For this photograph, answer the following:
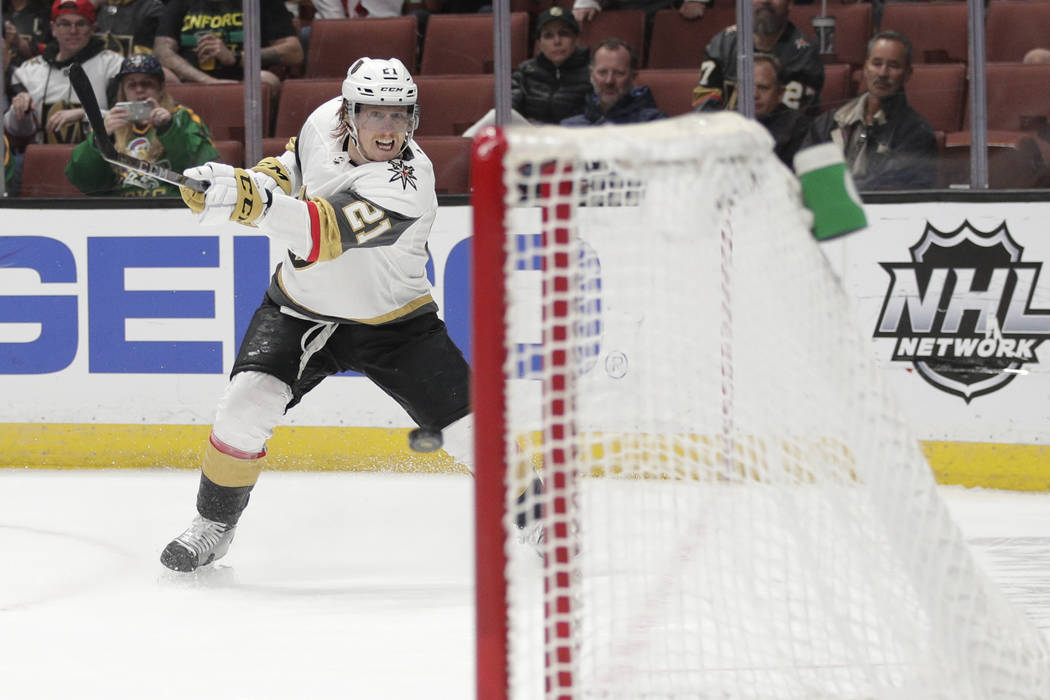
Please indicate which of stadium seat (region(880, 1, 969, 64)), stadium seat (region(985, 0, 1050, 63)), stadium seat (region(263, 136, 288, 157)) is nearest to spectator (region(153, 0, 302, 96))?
stadium seat (region(263, 136, 288, 157))

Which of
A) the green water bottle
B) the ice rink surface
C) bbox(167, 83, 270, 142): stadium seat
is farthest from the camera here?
bbox(167, 83, 270, 142): stadium seat

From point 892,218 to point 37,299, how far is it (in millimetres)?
2853

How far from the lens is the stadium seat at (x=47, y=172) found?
4.61 m

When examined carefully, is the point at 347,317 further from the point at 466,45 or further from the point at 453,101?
the point at 466,45

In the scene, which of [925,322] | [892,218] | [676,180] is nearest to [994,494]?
[925,322]

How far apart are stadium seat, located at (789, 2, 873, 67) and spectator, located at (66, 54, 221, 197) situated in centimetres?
200

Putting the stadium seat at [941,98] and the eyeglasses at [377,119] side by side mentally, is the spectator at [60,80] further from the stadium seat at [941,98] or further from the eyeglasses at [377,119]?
the stadium seat at [941,98]

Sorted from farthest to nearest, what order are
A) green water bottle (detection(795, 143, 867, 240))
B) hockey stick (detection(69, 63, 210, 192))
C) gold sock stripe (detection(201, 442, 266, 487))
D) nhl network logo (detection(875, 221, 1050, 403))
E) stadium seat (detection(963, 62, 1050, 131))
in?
1. stadium seat (detection(963, 62, 1050, 131))
2. nhl network logo (detection(875, 221, 1050, 403))
3. gold sock stripe (detection(201, 442, 266, 487))
4. hockey stick (detection(69, 63, 210, 192))
5. green water bottle (detection(795, 143, 867, 240))

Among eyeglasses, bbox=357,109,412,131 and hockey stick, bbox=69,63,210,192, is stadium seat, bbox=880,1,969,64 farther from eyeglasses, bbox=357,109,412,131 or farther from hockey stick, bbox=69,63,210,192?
hockey stick, bbox=69,63,210,192

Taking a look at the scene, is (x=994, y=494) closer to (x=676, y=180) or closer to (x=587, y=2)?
(x=587, y=2)

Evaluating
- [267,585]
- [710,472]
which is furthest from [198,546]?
[710,472]

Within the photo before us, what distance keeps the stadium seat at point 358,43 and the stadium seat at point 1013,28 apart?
1880 millimetres

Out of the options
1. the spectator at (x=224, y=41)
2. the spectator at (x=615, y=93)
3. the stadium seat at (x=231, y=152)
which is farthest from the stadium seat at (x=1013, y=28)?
the stadium seat at (x=231, y=152)

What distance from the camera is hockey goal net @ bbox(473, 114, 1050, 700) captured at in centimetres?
179
